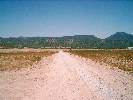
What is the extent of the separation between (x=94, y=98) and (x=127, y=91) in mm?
2740

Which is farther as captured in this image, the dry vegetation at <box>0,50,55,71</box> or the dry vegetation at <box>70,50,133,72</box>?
the dry vegetation at <box>0,50,55,71</box>

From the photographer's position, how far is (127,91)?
12547mm

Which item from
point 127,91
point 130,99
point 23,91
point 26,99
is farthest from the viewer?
point 23,91

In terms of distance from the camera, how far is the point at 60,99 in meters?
10.9

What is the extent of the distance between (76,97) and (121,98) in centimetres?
212

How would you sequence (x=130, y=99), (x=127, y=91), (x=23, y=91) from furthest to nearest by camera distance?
(x=23, y=91), (x=127, y=91), (x=130, y=99)

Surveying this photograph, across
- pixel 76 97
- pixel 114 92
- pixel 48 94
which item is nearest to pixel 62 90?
pixel 48 94

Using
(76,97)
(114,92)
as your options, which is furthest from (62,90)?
(114,92)

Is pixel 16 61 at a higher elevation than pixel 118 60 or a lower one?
lower

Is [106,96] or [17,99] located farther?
[17,99]

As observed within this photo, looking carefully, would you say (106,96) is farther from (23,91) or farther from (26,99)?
(23,91)

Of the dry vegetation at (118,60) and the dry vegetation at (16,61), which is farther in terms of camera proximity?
the dry vegetation at (16,61)

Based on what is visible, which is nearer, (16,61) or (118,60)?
(16,61)

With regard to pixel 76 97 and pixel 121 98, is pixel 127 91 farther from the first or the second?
pixel 76 97
